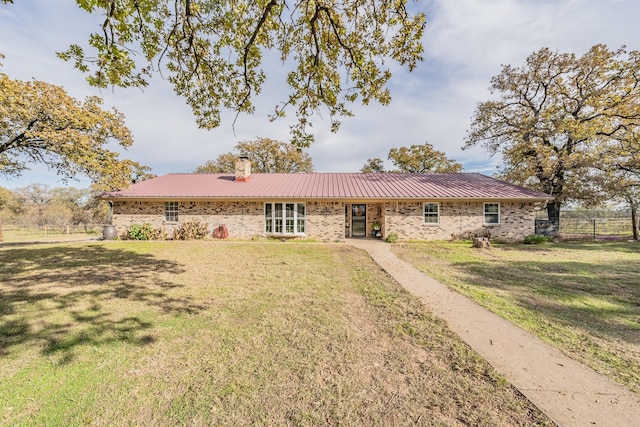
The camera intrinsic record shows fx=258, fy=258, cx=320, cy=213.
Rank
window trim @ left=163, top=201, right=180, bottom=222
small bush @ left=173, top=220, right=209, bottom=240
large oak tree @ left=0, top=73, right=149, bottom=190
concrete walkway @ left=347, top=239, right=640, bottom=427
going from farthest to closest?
window trim @ left=163, top=201, right=180, bottom=222, small bush @ left=173, top=220, right=209, bottom=240, large oak tree @ left=0, top=73, right=149, bottom=190, concrete walkway @ left=347, top=239, right=640, bottom=427

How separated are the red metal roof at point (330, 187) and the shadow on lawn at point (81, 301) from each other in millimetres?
6808

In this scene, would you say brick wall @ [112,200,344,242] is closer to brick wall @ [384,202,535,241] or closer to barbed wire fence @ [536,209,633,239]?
brick wall @ [384,202,535,241]

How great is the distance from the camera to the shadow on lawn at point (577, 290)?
4.23 meters

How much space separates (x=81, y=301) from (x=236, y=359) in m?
4.18

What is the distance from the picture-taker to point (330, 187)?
A: 16.0m

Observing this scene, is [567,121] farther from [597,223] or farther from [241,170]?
[241,170]

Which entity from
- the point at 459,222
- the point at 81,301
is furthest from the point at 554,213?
the point at 81,301

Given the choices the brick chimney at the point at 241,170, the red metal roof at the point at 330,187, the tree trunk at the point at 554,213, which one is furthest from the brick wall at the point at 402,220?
the tree trunk at the point at 554,213

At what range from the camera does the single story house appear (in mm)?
14547

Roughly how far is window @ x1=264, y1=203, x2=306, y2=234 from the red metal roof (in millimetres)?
747

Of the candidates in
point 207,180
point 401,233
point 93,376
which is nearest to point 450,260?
point 401,233

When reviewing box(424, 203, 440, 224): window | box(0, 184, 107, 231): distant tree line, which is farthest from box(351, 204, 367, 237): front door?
box(0, 184, 107, 231): distant tree line

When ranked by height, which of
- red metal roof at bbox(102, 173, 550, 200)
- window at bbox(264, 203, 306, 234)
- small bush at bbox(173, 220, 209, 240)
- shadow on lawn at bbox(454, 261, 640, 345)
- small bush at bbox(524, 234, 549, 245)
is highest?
red metal roof at bbox(102, 173, 550, 200)

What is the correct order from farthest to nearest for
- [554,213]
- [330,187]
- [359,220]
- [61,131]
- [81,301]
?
[554,213] < [359,220] < [330,187] < [61,131] < [81,301]
